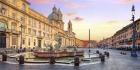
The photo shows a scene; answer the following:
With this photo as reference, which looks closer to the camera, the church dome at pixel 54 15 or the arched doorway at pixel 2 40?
the arched doorway at pixel 2 40

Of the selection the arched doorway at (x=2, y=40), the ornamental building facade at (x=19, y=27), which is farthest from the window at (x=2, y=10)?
the arched doorway at (x=2, y=40)

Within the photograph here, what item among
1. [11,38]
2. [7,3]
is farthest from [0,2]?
[11,38]

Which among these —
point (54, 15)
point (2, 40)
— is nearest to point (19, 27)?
point (2, 40)

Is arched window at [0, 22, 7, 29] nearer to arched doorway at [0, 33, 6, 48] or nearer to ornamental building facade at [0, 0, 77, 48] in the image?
ornamental building facade at [0, 0, 77, 48]

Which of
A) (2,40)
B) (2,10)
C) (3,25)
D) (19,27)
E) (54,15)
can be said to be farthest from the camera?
(54,15)

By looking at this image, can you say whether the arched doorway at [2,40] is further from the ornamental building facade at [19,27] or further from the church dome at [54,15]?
the church dome at [54,15]

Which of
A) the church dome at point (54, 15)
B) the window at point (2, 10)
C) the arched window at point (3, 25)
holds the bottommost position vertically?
the arched window at point (3, 25)

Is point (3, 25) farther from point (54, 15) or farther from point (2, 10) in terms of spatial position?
point (54, 15)

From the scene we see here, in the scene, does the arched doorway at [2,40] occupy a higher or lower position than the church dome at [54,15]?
lower

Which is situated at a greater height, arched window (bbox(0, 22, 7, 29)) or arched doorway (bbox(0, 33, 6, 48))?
arched window (bbox(0, 22, 7, 29))

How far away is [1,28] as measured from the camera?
175 ft

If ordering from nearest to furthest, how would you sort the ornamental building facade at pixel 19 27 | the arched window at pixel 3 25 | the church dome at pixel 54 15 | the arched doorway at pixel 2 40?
1. the arched window at pixel 3 25
2. the arched doorway at pixel 2 40
3. the ornamental building facade at pixel 19 27
4. the church dome at pixel 54 15

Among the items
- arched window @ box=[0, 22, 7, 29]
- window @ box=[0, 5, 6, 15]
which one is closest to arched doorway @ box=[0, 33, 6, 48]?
arched window @ box=[0, 22, 7, 29]

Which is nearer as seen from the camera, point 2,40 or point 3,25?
point 3,25
